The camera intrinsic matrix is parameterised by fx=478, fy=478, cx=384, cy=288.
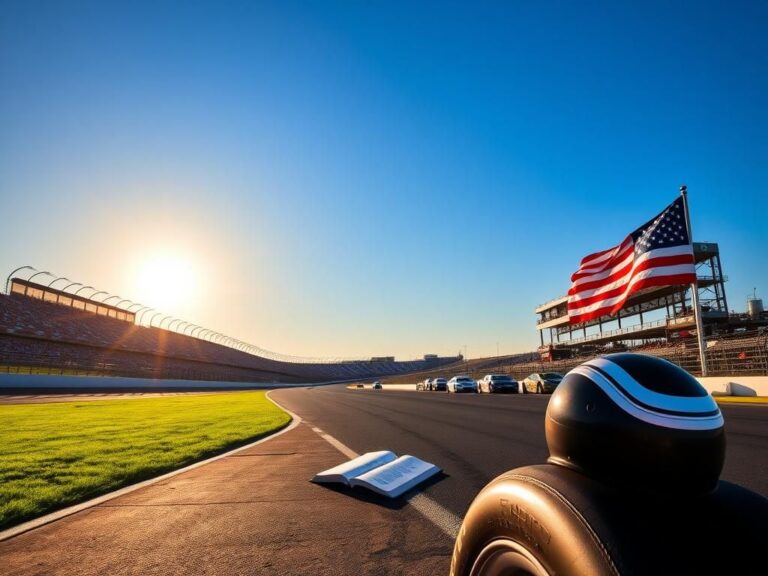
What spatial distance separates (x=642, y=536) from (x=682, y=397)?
543 millimetres

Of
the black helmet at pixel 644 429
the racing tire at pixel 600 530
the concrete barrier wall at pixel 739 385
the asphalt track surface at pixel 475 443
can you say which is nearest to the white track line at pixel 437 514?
the asphalt track surface at pixel 475 443

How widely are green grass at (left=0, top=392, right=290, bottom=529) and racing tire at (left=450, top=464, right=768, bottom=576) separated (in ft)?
15.6

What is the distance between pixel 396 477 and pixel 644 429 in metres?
4.32

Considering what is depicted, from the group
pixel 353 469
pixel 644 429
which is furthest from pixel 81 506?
pixel 644 429

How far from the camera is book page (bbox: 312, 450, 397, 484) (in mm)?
5574

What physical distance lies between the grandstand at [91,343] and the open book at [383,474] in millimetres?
42989

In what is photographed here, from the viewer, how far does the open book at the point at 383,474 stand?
517cm

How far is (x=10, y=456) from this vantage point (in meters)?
7.66

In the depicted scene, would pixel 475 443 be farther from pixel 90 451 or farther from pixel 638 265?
pixel 638 265

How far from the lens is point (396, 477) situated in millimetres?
5531

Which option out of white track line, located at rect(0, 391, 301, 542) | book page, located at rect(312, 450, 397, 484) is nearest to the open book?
book page, located at rect(312, 450, 397, 484)

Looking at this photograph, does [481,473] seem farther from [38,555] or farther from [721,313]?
[721,313]

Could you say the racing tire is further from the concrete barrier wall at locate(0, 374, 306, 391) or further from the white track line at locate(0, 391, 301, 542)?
the concrete barrier wall at locate(0, 374, 306, 391)

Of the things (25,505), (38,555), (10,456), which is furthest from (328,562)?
(10,456)
